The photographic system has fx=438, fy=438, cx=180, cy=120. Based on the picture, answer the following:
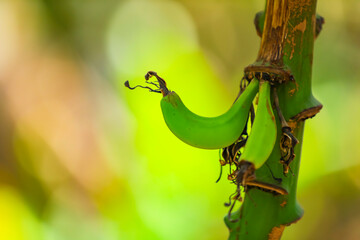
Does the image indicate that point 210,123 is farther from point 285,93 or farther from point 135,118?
point 135,118

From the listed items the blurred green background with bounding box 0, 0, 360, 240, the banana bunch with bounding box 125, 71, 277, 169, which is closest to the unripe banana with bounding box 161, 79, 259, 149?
the banana bunch with bounding box 125, 71, 277, 169

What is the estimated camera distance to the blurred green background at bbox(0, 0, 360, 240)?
3.60ft

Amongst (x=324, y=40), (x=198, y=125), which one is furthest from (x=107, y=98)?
(x=198, y=125)

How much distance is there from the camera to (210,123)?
14.6 inches

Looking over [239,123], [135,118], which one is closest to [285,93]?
[239,123]

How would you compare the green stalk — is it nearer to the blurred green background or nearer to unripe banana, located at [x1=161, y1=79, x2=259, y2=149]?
unripe banana, located at [x1=161, y1=79, x2=259, y2=149]

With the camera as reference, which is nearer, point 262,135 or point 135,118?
point 262,135

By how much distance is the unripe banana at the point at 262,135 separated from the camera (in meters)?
0.32

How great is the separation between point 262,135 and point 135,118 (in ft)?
2.67

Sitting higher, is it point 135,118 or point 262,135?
point 135,118

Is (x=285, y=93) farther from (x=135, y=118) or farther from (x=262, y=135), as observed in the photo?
(x=135, y=118)

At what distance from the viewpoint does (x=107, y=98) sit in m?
1.20

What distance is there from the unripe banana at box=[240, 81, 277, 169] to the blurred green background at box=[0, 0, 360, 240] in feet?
2.42

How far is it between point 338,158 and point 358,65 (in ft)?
0.86
